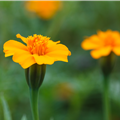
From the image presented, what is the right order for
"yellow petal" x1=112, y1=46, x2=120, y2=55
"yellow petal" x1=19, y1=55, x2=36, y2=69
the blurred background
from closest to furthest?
"yellow petal" x1=19, y1=55, x2=36, y2=69 → "yellow petal" x1=112, y1=46, x2=120, y2=55 → the blurred background

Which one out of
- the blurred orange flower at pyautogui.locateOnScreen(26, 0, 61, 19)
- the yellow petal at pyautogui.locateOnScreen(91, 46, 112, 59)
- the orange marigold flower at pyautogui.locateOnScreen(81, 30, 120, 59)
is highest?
the blurred orange flower at pyautogui.locateOnScreen(26, 0, 61, 19)

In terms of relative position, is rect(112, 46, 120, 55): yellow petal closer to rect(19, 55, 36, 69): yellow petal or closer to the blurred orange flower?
rect(19, 55, 36, 69): yellow petal

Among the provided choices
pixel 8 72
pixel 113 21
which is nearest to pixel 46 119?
pixel 8 72

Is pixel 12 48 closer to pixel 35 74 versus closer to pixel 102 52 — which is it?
pixel 35 74

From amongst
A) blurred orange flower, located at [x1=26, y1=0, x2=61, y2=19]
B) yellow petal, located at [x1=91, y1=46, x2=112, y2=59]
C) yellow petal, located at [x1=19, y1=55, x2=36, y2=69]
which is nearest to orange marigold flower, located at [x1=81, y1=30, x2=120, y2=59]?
yellow petal, located at [x1=91, y1=46, x2=112, y2=59]

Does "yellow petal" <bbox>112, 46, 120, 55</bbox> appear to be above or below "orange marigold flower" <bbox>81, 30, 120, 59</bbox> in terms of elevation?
below

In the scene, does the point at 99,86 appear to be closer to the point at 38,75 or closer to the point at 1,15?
the point at 38,75
